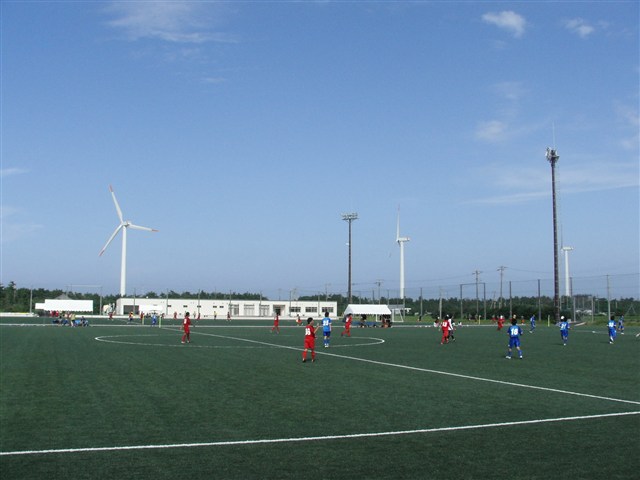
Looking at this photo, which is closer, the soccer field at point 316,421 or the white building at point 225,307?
the soccer field at point 316,421

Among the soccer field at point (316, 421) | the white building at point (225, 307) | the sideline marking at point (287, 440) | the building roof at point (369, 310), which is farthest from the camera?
the white building at point (225, 307)

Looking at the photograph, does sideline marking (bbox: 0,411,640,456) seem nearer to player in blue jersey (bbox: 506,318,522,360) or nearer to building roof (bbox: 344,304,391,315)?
player in blue jersey (bbox: 506,318,522,360)

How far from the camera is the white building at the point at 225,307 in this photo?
124 m

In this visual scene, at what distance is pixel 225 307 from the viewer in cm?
13250

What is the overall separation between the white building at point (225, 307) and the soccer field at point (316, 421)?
98493mm

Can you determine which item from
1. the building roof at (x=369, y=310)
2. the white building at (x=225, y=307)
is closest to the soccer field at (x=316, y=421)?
the building roof at (x=369, y=310)

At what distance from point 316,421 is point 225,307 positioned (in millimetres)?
122725

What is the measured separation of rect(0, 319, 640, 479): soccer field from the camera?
850cm

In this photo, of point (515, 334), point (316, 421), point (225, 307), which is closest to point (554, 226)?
point (515, 334)

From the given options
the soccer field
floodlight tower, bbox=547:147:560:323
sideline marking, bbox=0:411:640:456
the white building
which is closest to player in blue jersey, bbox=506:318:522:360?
the soccer field

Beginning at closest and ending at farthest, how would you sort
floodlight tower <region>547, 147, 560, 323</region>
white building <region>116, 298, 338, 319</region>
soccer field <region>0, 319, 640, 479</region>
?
soccer field <region>0, 319, 640, 479</region> < floodlight tower <region>547, 147, 560, 323</region> < white building <region>116, 298, 338, 319</region>

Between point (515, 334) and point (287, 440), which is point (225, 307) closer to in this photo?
point (515, 334)

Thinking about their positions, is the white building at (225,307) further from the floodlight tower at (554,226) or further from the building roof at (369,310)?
the floodlight tower at (554,226)

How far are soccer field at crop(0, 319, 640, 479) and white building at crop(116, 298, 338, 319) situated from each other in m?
98.5
